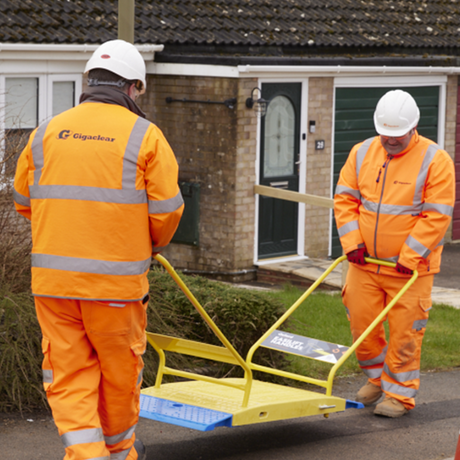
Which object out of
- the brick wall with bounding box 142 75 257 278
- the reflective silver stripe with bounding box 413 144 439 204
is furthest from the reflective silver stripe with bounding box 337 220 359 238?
the brick wall with bounding box 142 75 257 278

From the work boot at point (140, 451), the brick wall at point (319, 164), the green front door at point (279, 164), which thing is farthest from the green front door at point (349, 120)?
the work boot at point (140, 451)

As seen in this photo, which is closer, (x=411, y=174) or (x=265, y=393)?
(x=265, y=393)

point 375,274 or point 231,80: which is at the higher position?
point 231,80

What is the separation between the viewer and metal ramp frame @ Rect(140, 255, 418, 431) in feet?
15.6

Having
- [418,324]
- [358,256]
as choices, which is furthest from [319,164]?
[418,324]

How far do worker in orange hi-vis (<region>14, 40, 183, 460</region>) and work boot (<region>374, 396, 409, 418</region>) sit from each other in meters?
2.23

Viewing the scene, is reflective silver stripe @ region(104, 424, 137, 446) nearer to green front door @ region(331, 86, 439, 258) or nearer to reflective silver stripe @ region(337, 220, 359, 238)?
reflective silver stripe @ region(337, 220, 359, 238)

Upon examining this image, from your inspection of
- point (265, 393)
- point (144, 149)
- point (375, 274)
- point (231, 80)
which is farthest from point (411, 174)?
point (231, 80)

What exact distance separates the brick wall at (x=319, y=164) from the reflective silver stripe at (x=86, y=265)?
8383 millimetres

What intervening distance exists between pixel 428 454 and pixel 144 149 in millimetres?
2574

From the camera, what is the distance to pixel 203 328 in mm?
6484

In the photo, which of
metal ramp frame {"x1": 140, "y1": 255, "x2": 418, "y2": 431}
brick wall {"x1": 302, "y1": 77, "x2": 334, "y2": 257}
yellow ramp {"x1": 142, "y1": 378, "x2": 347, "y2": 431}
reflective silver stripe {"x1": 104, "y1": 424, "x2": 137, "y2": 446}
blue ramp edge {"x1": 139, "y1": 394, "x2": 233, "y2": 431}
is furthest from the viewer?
brick wall {"x1": 302, "y1": 77, "x2": 334, "y2": 257}

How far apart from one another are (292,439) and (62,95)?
7.03 m

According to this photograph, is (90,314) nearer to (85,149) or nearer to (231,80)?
(85,149)
